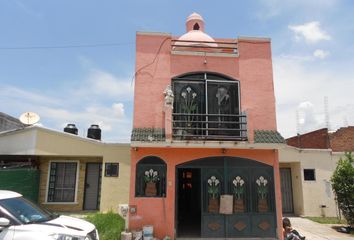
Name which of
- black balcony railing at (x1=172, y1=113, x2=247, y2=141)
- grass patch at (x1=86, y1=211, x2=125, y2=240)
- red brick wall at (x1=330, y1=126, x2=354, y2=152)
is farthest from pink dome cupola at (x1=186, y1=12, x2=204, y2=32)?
red brick wall at (x1=330, y1=126, x2=354, y2=152)

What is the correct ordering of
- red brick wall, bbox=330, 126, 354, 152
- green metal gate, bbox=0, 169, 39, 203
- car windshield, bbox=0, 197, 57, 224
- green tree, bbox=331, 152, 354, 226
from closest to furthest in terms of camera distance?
car windshield, bbox=0, 197, 57, 224 < green tree, bbox=331, 152, 354, 226 < green metal gate, bbox=0, 169, 39, 203 < red brick wall, bbox=330, 126, 354, 152

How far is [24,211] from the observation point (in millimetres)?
6270

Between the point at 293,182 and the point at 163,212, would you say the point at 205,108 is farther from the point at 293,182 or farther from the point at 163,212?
the point at 293,182

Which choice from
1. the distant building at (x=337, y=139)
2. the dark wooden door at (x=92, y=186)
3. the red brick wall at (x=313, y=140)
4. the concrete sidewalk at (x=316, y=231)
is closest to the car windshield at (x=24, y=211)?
the dark wooden door at (x=92, y=186)

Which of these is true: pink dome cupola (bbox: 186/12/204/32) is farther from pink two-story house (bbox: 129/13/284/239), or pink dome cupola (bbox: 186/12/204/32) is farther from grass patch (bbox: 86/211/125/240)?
grass patch (bbox: 86/211/125/240)

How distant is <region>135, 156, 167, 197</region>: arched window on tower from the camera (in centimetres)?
1038

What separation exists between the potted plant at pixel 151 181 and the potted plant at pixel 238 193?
2.91 metres

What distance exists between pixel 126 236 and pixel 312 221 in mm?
9965

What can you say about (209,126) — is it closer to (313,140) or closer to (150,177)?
(150,177)

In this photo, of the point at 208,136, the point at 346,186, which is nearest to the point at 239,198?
the point at 208,136

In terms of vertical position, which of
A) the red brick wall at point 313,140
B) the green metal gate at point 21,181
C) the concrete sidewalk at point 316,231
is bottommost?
the concrete sidewalk at point 316,231

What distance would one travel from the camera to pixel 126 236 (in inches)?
378

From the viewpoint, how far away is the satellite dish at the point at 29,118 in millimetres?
15758

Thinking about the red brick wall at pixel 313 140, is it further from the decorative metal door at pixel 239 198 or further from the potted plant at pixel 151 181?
the potted plant at pixel 151 181
